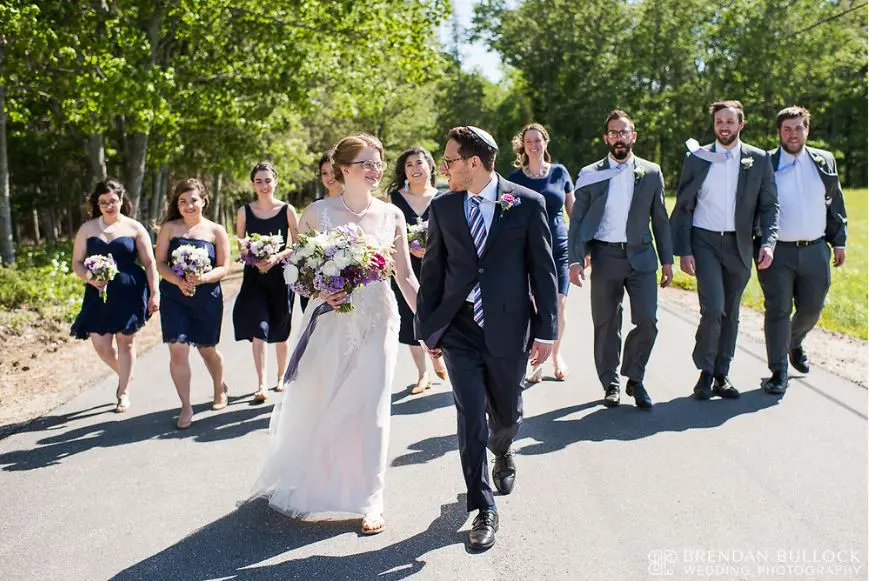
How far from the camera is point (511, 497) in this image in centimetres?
532

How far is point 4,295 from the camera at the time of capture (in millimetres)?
13047

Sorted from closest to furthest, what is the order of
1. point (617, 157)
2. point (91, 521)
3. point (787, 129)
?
point (91, 521)
point (617, 157)
point (787, 129)

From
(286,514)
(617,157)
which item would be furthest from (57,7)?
(286,514)

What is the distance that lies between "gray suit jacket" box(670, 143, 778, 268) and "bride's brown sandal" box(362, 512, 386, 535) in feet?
13.9

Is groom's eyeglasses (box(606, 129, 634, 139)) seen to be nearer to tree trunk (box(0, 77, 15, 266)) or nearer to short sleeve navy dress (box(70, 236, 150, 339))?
short sleeve navy dress (box(70, 236, 150, 339))

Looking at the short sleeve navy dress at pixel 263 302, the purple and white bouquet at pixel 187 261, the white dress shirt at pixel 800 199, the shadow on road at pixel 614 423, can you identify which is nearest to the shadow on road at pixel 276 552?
the shadow on road at pixel 614 423

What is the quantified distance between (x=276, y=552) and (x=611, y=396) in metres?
3.83

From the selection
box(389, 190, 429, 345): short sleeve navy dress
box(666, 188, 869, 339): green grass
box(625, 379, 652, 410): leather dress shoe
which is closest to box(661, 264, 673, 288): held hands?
box(625, 379, 652, 410): leather dress shoe

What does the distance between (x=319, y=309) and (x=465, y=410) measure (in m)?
1.33

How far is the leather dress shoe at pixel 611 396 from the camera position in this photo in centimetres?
738

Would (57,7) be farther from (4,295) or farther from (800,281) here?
(800,281)

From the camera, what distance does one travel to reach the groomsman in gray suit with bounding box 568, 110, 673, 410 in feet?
24.1

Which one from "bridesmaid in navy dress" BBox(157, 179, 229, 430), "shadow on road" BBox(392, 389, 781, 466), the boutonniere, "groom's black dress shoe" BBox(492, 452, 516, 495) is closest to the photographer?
the boutonniere

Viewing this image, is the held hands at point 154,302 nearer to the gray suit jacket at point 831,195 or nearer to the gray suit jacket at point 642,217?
the gray suit jacket at point 642,217
